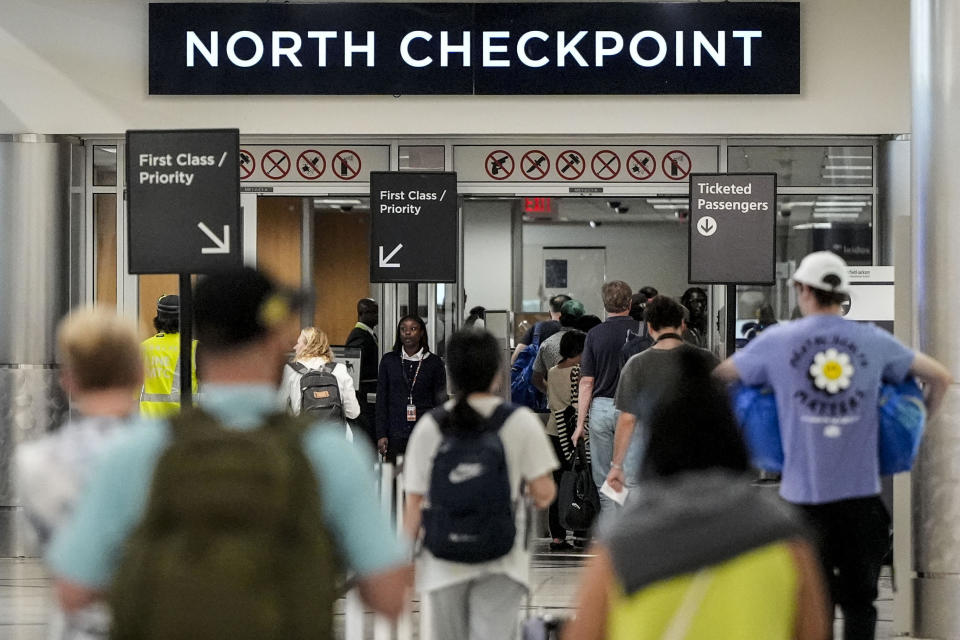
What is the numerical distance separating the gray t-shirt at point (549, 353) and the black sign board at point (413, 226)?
1179mm

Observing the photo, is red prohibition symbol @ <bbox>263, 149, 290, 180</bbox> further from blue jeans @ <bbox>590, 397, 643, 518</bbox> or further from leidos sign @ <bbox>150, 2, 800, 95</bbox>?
blue jeans @ <bbox>590, 397, 643, 518</bbox>

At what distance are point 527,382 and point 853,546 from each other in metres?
6.38

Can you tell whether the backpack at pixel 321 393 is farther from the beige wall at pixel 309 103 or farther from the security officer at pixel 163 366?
the beige wall at pixel 309 103

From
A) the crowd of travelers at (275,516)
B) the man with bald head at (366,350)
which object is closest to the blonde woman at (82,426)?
the crowd of travelers at (275,516)

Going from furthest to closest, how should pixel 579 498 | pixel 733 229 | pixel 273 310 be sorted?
pixel 579 498, pixel 733 229, pixel 273 310

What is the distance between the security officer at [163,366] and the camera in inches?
330

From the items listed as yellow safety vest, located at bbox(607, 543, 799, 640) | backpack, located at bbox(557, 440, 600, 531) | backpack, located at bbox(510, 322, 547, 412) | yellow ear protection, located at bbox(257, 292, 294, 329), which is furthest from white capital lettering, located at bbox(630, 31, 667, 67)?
yellow safety vest, located at bbox(607, 543, 799, 640)

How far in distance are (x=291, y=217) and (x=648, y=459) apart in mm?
10459

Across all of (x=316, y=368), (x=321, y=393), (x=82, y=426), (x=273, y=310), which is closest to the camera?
(x=273, y=310)

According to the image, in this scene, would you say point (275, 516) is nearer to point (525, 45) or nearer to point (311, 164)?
point (525, 45)

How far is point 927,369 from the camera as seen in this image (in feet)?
17.1

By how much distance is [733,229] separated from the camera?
28.8 ft

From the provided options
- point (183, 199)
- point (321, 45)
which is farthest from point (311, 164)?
point (183, 199)

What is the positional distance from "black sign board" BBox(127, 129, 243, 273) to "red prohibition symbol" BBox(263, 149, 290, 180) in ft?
16.4
